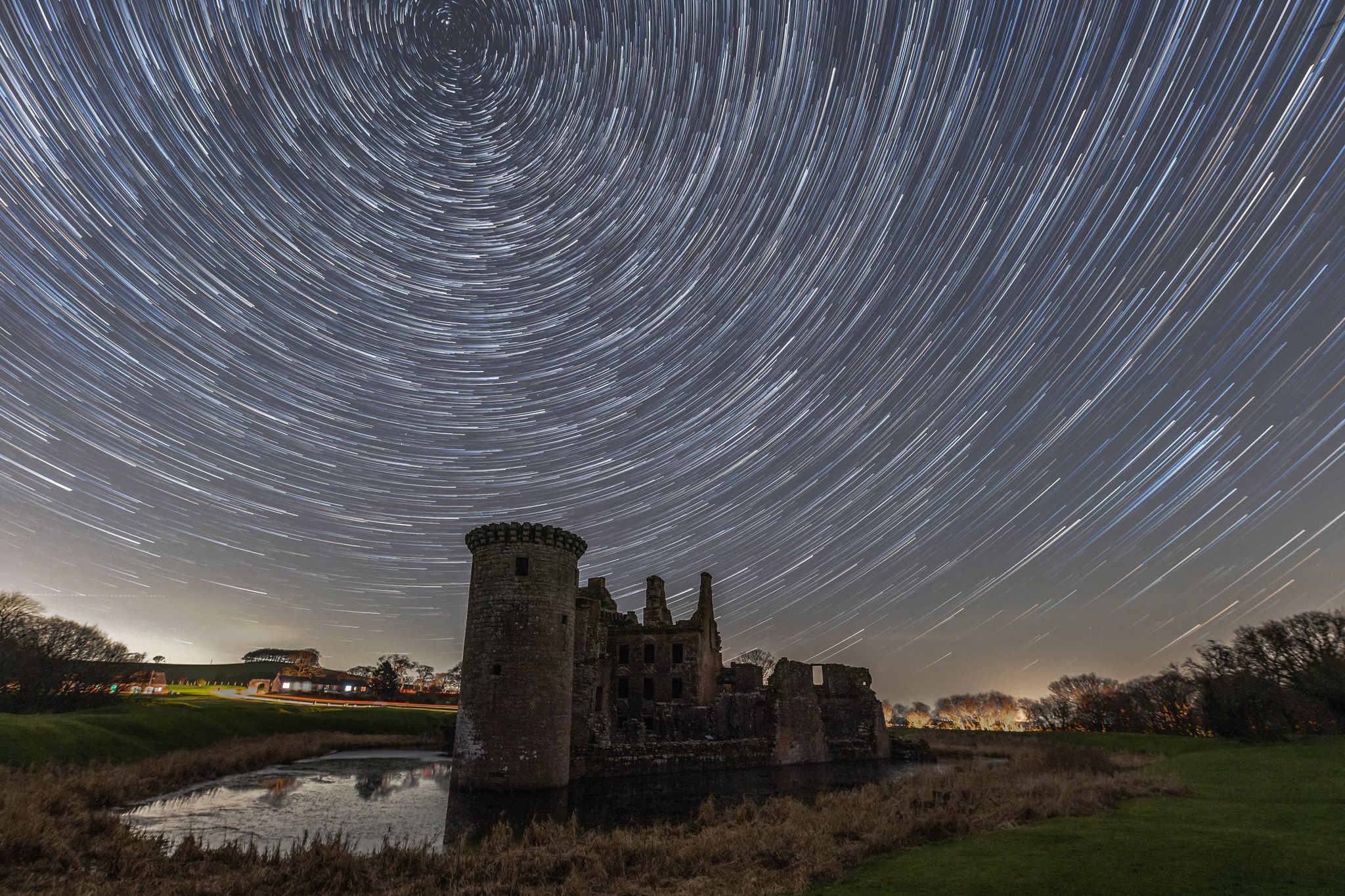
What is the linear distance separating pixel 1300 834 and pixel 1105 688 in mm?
124730

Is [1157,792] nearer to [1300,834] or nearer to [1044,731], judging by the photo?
[1300,834]

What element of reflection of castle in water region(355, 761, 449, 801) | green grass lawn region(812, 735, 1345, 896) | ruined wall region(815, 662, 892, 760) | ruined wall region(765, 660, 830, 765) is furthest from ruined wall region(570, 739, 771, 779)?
green grass lawn region(812, 735, 1345, 896)

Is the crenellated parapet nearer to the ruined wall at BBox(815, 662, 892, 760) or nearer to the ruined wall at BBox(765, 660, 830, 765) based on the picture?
the ruined wall at BBox(765, 660, 830, 765)

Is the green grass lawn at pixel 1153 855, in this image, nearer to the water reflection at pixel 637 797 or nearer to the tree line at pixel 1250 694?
the water reflection at pixel 637 797

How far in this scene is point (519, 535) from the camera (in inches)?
1040

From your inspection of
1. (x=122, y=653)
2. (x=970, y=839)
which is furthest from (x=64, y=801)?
(x=122, y=653)

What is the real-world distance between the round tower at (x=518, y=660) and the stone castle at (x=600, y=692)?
0.16ft

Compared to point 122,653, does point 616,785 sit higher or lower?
lower

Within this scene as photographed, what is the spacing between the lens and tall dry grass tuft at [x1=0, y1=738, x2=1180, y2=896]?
10570 mm

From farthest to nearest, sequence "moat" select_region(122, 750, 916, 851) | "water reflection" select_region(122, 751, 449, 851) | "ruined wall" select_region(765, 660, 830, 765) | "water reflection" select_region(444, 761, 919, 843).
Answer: "ruined wall" select_region(765, 660, 830, 765) → "water reflection" select_region(444, 761, 919, 843) → "moat" select_region(122, 750, 916, 851) → "water reflection" select_region(122, 751, 449, 851)

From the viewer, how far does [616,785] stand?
987 inches

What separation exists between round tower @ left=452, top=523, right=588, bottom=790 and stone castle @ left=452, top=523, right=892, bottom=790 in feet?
0.16

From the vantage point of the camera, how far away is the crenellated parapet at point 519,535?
86.6 feet

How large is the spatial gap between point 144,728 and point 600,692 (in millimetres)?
22153
